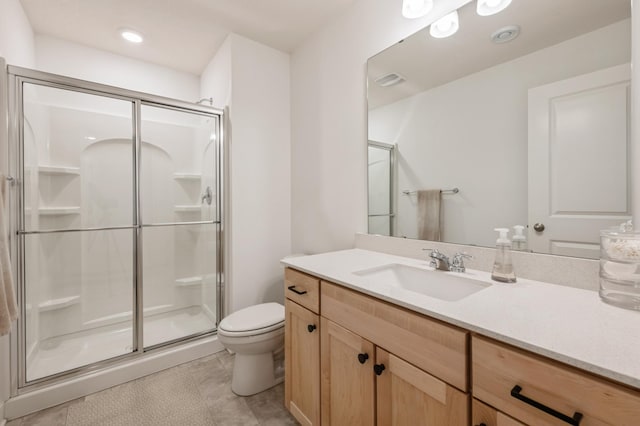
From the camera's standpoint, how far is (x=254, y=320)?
174 cm

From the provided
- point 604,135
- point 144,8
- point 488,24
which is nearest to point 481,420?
point 604,135

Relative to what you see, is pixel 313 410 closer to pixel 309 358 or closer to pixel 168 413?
pixel 309 358

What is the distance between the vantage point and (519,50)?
1.15 m

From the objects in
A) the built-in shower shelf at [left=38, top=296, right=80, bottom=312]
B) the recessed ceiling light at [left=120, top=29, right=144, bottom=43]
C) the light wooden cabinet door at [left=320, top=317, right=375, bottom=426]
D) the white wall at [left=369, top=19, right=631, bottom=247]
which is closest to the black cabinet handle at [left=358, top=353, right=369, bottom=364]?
the light wooden cabinet door at [left=320, top=317, right=375, bottom=426]

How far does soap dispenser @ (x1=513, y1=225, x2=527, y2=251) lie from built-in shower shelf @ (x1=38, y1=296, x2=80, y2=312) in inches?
119

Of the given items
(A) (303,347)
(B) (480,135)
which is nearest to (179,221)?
(A) (303,347)

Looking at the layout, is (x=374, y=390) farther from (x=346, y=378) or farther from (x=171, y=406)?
(x=171, y=406)

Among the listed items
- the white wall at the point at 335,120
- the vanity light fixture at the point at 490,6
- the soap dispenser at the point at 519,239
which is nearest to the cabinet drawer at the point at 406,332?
the soap dispenser at the point at 519,239

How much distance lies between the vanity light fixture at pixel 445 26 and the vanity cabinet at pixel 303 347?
1.38m

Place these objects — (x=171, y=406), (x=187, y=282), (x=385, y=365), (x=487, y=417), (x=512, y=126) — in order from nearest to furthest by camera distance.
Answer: (x=487, y=417), (x=385, y=365), (x=512, y=126), (x=171, y=406), (x=187, y=282)

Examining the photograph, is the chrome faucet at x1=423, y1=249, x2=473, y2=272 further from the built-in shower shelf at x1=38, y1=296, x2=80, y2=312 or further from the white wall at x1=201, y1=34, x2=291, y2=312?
the built-in shower shelf at x1=38, y1=296, x2=80, y2=312

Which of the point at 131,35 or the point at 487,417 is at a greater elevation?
the point at 131,35

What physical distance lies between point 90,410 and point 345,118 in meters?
2.34

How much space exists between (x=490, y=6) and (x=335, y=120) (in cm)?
104
